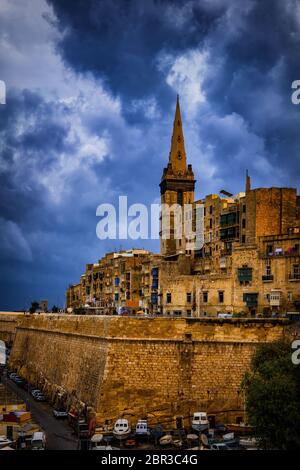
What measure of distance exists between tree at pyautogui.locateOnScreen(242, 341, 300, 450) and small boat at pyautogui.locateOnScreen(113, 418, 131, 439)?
20.8 feet

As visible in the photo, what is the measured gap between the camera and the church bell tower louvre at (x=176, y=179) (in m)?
67.8

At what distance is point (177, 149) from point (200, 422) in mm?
42097

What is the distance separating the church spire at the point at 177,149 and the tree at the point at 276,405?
42623 millimetres

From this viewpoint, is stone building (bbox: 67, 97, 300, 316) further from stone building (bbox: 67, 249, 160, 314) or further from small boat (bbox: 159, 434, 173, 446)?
small boat (bbox: 159, 434, 173, 446)

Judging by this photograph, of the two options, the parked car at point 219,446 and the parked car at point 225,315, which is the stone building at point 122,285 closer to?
the parked car at point 225,315

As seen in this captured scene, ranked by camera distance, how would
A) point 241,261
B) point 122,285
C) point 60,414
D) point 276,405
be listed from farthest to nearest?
1. point 122,285
2. point 241,261
3. point 60,414
4. point 276,405

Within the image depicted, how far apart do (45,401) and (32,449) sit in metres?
15.1

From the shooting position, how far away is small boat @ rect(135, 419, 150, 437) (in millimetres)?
30938

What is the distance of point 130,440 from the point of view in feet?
99.2

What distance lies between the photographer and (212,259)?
55.3m

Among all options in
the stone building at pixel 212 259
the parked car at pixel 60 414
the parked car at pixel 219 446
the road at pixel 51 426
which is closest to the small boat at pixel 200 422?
the parked car at pixel 219 446

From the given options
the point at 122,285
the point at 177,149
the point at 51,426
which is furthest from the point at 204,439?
the point at 177,149

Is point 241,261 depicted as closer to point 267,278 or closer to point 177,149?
point 267,278
